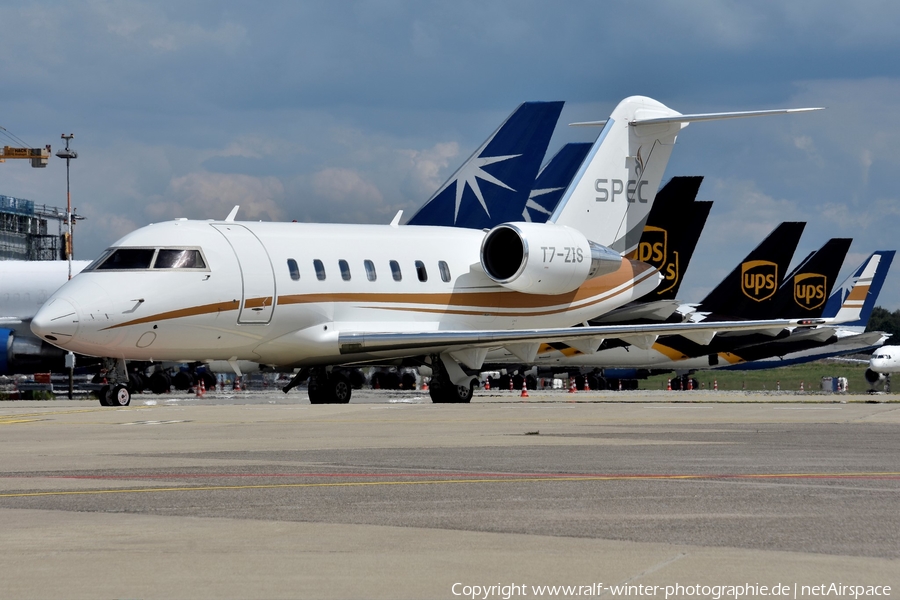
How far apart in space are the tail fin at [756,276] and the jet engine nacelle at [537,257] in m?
24.5

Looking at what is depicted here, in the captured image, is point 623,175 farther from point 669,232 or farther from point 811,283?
point 811,283

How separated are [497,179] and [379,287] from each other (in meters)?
7.56

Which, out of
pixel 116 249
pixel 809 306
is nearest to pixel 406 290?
pixel 116 249

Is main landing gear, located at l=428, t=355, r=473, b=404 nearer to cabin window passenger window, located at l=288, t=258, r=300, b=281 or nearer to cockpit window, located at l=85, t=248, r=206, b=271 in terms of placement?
cabin window passenger window, located at l=288, t=258, r=300, b=281

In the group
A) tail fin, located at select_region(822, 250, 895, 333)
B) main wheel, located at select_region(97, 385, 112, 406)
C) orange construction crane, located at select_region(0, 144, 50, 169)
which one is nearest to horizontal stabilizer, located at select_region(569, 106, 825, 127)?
main wheel, located at select_region(97, 385, 112, 406)

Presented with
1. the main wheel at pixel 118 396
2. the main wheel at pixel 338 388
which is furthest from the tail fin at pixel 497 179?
the main wheel at pixel 118 396

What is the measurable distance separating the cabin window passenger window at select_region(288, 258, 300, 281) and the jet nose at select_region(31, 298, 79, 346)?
16.5 ft

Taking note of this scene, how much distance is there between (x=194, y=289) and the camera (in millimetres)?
26203

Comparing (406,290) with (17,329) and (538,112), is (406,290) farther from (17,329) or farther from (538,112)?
(17,329)

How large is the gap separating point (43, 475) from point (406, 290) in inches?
717

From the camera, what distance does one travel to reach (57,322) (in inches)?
963

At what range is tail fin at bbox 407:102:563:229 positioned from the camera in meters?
35.1

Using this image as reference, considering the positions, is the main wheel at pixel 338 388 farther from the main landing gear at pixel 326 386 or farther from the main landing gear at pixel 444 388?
the main landing gear at pixel 444 388

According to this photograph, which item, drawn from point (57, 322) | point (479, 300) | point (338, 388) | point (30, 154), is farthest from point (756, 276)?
point (30, 154)
